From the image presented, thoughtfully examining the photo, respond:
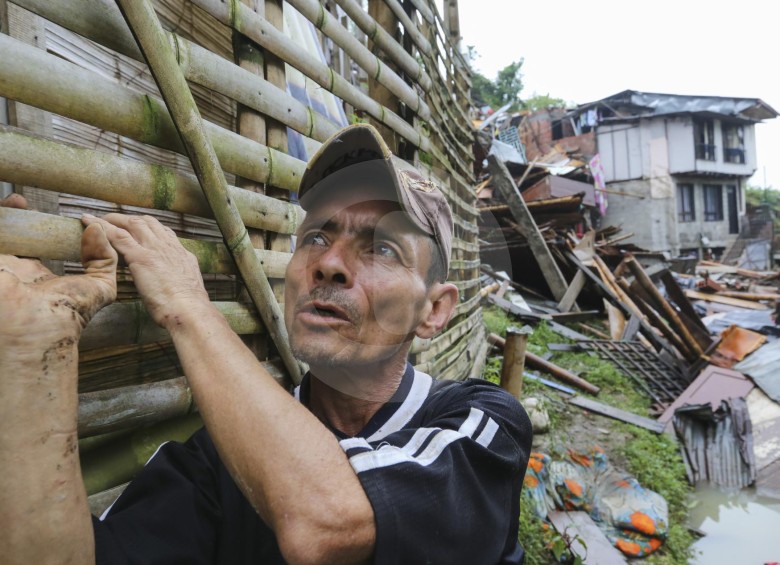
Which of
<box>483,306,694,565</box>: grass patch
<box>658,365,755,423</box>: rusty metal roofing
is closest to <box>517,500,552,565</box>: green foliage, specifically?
<box>483,306,694,565</box>: grass patch

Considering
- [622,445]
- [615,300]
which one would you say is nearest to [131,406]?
[622,445]

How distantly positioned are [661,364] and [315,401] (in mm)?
8011

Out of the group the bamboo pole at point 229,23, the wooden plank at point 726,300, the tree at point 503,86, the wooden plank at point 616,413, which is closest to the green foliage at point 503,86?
the tree at point 503,86

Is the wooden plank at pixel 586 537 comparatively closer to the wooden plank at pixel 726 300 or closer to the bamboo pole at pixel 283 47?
the bamboo pole at pixel 283 47

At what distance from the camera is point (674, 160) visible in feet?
76.6

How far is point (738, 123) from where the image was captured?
2467 cm

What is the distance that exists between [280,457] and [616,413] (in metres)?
6.31

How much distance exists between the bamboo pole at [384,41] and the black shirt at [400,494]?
173 centimetres

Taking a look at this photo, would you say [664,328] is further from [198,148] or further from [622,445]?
[198,148]

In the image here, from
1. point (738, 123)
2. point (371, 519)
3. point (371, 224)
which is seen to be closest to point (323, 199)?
point (371, 224)

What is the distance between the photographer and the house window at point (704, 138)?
23.4 meters

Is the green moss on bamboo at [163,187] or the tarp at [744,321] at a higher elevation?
the green moss on bamboo at [163,187]

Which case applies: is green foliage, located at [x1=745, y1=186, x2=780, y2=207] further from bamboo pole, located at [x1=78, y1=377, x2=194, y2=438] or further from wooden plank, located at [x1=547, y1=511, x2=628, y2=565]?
bamboo pole, located at [x1=78, y1=377, x2=194, y2=438]

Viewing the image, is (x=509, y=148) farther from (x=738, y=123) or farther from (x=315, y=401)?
(x=315, y=401)
